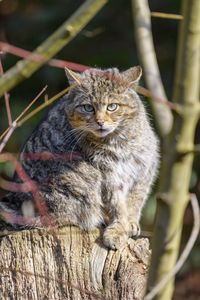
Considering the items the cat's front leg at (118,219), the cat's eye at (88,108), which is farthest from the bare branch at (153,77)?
the cat's eye at (88,108)

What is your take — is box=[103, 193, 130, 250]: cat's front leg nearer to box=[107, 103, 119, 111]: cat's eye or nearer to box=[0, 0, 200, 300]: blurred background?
box=[107, 103, 119, 111]: cat's eye

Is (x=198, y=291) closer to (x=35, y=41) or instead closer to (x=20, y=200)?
(x=35, y=41)

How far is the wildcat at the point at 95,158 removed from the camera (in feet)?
16.9

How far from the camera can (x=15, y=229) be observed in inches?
191

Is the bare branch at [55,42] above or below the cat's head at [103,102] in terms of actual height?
below

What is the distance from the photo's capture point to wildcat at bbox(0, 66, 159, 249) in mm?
5145

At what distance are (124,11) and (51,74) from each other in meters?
1.08

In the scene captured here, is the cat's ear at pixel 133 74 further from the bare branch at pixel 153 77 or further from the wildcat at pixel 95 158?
the bare branch at pixel 153 77

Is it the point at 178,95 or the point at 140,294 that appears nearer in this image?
the point at 178,95

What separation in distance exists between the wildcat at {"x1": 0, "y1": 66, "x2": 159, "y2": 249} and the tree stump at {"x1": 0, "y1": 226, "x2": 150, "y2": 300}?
742 mm

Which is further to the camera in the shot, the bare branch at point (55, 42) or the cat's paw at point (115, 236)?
the cat's paw at point (115, 236)

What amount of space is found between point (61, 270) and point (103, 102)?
1.41 m

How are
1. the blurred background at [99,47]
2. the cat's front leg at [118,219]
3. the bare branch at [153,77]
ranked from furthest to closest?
the blurred background at [99,47], the cat's front leg at [118,219], the bare branch at [153,77]

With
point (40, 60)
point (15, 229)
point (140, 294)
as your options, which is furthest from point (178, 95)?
point (15, 229)
